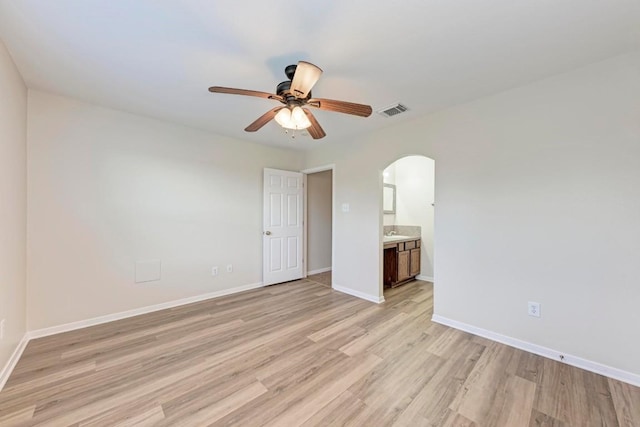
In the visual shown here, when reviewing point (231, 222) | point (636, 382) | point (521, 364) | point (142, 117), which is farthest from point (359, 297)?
point (142, 117)

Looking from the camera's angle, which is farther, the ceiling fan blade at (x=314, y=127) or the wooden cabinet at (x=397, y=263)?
the wooden cabinet at (x=397, y=263)

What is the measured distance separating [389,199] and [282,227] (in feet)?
7.28

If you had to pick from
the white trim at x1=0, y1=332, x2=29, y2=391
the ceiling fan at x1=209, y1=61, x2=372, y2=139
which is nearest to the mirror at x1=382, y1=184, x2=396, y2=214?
the ceiling fan at x1=209, y1=61, x2=372, y2=139

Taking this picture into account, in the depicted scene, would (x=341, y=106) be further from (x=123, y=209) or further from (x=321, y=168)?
(x=123, y=209)

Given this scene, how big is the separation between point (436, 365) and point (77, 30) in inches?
143

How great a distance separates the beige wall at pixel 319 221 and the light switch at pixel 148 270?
2.63m

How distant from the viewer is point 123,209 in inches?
120

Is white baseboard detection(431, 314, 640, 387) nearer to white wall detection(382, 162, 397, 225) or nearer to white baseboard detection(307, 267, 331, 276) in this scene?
white wall detection(382, 162, 397, 225)

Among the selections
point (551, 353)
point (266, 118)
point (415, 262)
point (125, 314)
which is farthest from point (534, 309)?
point (125, 314)

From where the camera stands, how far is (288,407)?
1.68 meters

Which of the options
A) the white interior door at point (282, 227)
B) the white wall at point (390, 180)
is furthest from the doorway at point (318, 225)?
the white wall at point (390, 180)

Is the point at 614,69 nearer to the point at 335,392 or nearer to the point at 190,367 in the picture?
the point at 335,392

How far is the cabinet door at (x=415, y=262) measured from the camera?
181 inches

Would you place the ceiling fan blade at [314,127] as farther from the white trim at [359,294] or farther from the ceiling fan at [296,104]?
the white trim at [359,294]
